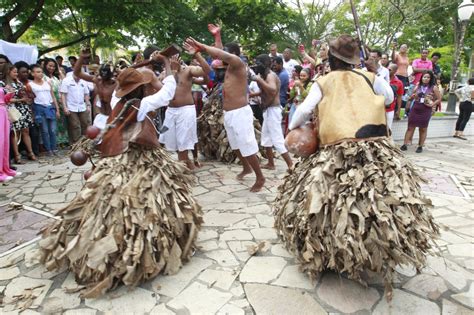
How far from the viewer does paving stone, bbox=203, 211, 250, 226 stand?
4.22 metres

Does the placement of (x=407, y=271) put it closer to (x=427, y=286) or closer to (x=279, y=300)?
(x=427, y=286)

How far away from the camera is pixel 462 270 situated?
3.22 meters

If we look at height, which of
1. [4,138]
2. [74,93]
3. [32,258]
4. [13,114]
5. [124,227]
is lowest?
[32,258]

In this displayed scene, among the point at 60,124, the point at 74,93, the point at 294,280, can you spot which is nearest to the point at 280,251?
the point at 294,280

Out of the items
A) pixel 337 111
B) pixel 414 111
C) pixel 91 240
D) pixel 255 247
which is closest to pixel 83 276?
pixel 91 240

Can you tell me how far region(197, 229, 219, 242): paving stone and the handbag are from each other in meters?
4.87

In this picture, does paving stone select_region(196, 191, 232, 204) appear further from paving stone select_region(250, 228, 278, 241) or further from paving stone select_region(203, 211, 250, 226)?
paving stone select_region(250, 228, 278, 241)

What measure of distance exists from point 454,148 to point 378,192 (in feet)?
24.9

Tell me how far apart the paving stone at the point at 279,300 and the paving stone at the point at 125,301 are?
786 mm

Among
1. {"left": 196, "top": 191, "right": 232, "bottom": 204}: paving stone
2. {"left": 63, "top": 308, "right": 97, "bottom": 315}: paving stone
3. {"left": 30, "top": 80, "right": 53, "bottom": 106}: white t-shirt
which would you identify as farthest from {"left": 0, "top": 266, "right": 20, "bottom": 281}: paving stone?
{"left": 30, "top": 80, "right": 53, "bottom": 106}: white t-shirt

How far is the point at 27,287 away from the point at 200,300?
1507 mm

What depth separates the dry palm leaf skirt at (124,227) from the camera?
2.83 meters

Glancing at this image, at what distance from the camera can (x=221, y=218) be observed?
4375 mm

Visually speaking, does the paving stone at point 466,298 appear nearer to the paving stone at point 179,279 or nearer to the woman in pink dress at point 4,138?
the paving stone at point 179,279
